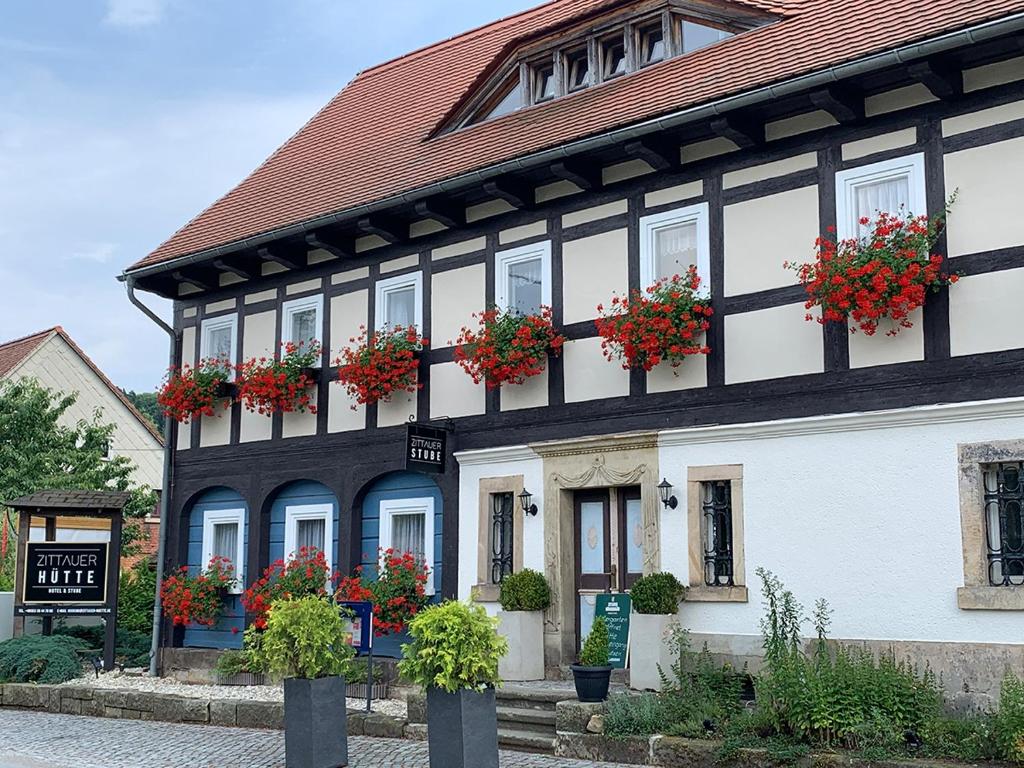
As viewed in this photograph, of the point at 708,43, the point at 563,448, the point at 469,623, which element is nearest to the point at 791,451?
the point at 563,448

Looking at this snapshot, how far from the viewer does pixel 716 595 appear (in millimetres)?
11969

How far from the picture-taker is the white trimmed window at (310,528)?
16031mm

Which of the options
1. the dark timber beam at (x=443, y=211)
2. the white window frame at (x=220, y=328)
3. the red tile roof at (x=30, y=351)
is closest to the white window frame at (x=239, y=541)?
the white window frame at (x=220, y=328)

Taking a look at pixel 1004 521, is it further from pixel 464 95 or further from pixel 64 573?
pixel 64 573

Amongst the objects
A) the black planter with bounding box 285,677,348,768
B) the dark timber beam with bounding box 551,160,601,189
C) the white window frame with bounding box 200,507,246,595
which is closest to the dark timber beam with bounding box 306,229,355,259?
the dark timber beam with bounding box 551,160,601,189

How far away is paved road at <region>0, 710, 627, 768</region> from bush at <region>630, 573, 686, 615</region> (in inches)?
71.3

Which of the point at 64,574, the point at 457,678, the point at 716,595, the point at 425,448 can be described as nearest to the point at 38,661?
the point at 64,574

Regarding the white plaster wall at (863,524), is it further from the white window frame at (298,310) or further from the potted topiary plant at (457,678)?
the white window frame at (298,310)

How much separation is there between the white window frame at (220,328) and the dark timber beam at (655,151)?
22.5ft

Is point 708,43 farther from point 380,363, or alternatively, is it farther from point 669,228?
point 380,363

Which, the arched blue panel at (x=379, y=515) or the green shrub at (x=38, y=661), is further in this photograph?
the green shrub at (x=38, y=661)

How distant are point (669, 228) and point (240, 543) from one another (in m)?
7.60

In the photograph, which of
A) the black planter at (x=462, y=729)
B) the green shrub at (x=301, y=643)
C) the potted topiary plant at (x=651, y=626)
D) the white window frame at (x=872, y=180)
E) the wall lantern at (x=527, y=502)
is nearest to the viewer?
the black planter at (x=462, y=729)

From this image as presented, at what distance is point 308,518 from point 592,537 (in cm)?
438
